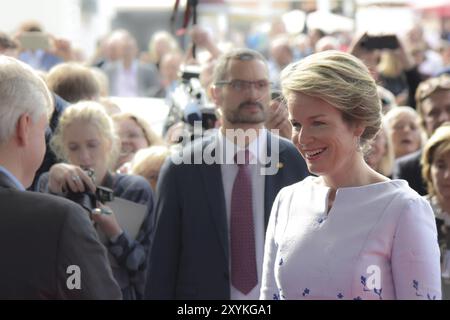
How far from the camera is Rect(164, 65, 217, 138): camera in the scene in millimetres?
6117

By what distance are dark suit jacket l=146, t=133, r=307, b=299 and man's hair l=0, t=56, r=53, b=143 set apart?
6.97ft

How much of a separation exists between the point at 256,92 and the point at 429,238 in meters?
2.41

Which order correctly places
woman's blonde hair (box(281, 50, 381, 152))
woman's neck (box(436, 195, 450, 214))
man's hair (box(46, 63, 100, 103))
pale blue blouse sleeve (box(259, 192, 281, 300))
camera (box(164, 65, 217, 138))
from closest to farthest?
woman's blonde hair (box(281, 50, 381, 152)) < pale blue blouse sleeve (box(259, 192, 281, 300)) < woman's neck (box(436, 195, 450, 214)) < camera (box(164, 65, 217, 138)) < man's hair (box(46, 63, 100, 103))

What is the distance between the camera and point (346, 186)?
10.9ft

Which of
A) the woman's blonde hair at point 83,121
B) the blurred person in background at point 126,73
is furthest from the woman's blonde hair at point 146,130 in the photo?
the blurred person in background at point 126,73

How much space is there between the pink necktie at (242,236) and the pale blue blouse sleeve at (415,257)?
1950mm

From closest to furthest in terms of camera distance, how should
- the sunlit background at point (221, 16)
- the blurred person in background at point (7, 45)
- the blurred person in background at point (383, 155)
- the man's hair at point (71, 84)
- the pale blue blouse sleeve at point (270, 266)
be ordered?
the pale blue blouse sleeve at point (270, 266), the blurred person in background at point (383, 155), the man's hair at point (71, 84), the blurred person in background at point (7, 45), the sunlit background at point (221, 16)

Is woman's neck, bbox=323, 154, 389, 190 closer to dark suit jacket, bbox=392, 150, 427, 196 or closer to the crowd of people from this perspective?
the crowd of people

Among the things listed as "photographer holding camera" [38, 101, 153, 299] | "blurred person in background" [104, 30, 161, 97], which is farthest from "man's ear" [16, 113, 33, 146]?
"blurred person in background" [104, 30, 161, 97]

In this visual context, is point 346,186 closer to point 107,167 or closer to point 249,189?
point 249,189

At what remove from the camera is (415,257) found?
304cm

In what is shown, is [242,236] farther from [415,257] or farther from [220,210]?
[415,257]

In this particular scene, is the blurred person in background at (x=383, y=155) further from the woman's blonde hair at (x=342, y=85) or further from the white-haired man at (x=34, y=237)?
the white-haired man at (x=34, y=237)

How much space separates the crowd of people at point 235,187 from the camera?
2.86 m
